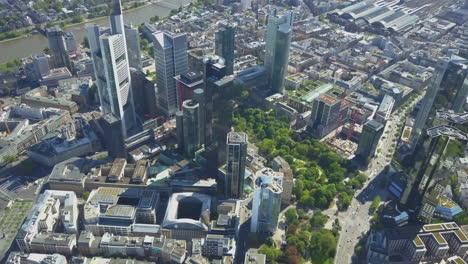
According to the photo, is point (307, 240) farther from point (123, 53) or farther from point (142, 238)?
point (123, 53)

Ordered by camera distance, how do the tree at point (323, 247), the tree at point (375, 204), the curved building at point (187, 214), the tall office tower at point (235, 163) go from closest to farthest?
1. the tree at point (323, 247)
2. the curved building at point (187, 214)
3. the tall office tower at point (235, 163)
4. the tree at point (375, 204)

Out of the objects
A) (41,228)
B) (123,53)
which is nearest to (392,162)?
(123,53)

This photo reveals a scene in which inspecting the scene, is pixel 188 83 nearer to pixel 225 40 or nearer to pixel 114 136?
pixel 225 40

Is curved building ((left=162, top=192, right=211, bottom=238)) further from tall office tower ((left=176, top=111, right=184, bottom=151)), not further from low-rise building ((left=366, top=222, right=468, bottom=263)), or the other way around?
low-rise building ((left=366, top=222, right=468, bottom=263))

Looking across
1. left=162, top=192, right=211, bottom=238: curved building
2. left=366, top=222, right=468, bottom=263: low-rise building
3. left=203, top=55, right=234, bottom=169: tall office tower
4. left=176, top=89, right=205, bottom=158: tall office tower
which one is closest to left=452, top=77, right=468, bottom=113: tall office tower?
left=366, top=222, right=468, bottom=263: low-rise building

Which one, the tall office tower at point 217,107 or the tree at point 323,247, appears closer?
the tree at point 323,247

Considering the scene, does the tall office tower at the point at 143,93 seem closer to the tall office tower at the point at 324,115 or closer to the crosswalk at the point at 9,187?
the crosswalk at the point at 9,187

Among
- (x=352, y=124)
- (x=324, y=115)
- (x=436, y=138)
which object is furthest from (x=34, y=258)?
(x=352, y=124)

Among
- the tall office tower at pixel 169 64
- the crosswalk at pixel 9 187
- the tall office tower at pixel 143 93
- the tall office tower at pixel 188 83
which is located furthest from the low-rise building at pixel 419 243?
the crosswalk at pixel 9 187
